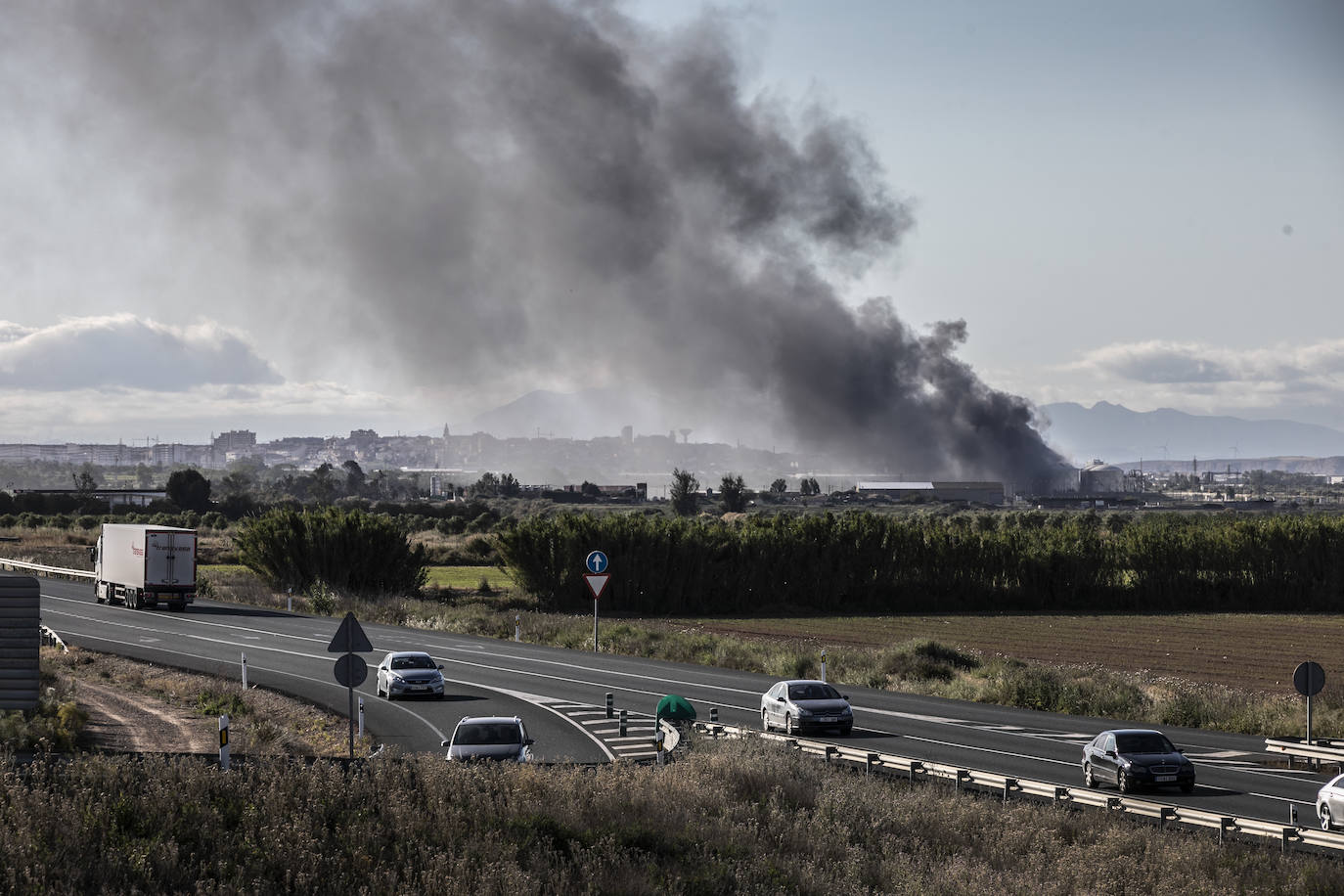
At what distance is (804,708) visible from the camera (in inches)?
1045

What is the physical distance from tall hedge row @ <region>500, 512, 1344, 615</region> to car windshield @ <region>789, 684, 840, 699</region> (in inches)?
2025

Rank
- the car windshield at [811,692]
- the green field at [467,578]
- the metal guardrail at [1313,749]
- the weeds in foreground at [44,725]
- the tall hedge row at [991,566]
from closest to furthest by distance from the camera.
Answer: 1. the weeds in foreground at [44,725]
2. the metal guardrail at [1313,749]
3. the car windshield at [811,692]
4. the tall hedge row at [991,566]
5. the green field at [467,578]

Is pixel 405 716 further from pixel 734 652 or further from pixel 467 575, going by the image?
pixel 467 575

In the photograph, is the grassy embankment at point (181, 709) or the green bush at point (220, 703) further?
the green bush at point (220, 703)

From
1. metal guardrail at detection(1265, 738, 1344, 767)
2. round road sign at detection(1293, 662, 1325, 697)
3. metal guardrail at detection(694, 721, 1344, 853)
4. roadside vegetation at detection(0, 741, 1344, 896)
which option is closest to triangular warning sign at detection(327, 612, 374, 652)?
roadside vegetation at detection(0, 741, 1344, 896)

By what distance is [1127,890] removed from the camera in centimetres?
1351

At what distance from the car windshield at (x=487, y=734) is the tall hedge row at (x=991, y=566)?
57.9 m

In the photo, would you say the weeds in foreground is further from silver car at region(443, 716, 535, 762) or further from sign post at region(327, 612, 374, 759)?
silver car at region(443, 716, 535, 762)

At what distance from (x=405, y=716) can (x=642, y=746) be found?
22.7 ft

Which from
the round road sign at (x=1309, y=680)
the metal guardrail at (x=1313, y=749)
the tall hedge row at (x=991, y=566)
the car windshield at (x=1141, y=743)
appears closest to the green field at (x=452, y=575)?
the tall hedge row at (x=991, y=566)

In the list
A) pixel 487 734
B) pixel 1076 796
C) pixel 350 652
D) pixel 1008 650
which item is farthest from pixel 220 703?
pixel 1008 650

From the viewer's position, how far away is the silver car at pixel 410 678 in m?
32.3

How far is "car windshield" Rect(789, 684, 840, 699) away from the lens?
1073 inches

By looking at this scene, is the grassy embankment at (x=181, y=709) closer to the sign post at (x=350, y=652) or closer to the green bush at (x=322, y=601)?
the sign post at (x=350, y=652)
